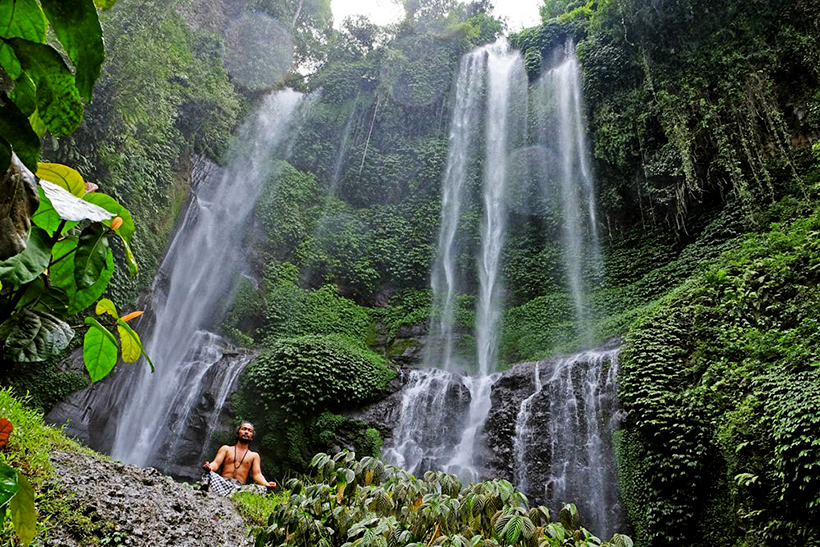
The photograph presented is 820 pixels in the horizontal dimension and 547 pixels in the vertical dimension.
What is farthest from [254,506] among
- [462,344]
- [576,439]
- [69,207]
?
[462,344]

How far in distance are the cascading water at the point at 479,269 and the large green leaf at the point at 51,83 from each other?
28.3 feet

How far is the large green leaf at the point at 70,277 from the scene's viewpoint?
2.66 feet

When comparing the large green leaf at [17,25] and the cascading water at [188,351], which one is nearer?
the large green leaf at [17,25]

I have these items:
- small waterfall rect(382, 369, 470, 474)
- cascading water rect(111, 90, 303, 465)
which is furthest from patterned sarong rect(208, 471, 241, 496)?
cascading water rect(111, 90, 303, 465)

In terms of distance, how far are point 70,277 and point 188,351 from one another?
38.8 feet

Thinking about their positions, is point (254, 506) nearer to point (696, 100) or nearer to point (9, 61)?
A: point (9, 61)

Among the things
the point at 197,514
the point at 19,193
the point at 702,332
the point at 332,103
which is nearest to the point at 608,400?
the point at 702,332

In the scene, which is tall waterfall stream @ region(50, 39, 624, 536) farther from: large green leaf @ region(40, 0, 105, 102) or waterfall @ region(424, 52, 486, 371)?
large green leaf @ region(40, 0, 105, 102)

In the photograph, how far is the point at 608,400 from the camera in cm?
808

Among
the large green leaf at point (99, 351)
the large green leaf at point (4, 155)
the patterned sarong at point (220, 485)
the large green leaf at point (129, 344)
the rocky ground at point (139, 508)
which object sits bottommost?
the rocky ground at point (139, 508)

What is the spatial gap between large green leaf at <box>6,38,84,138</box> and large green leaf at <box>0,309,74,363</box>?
313mm

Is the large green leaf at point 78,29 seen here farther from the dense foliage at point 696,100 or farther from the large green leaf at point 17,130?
the dense foliage at point 696,100

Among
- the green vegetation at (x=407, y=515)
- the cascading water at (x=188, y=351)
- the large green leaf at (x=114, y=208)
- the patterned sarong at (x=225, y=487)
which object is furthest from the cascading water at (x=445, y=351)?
the large green leaf at (x=114, y=208)

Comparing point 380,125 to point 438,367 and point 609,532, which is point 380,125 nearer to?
point 438,367
